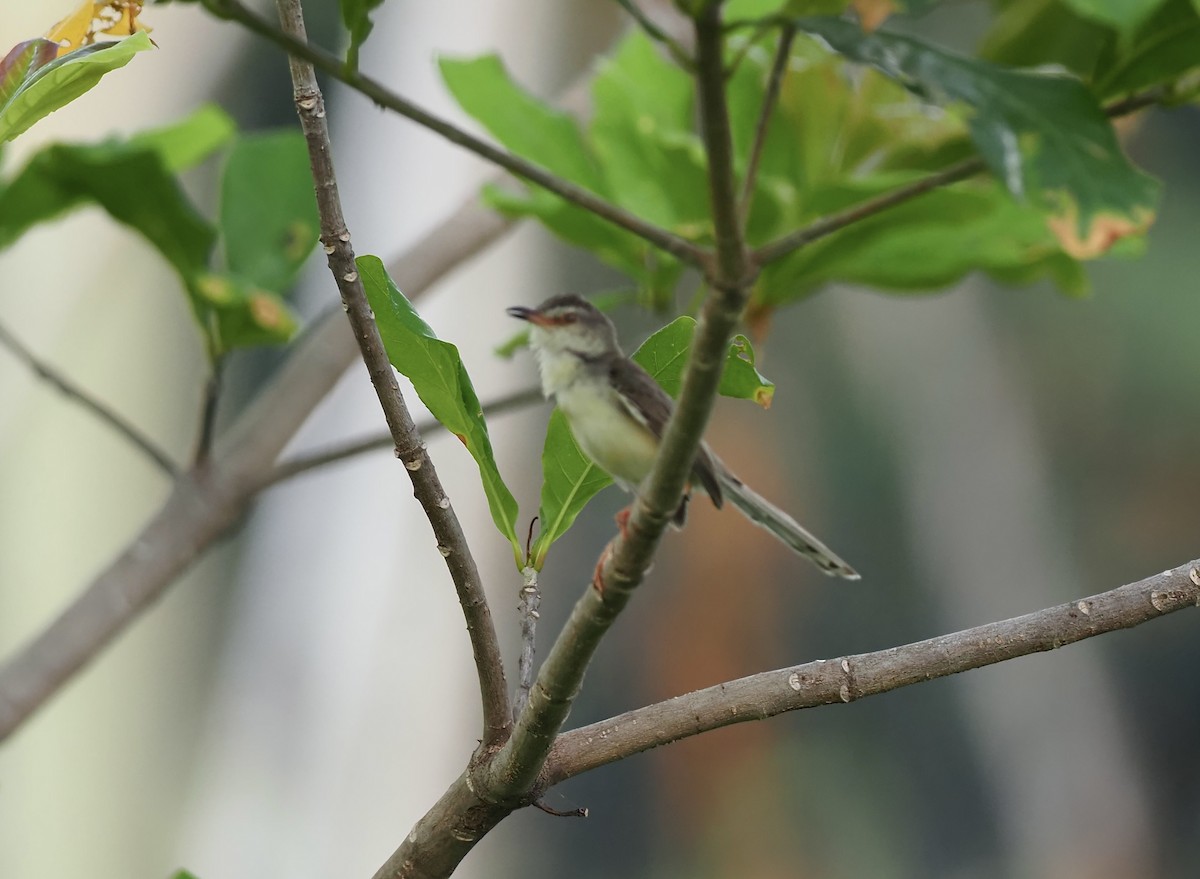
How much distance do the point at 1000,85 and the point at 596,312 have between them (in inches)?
12.4

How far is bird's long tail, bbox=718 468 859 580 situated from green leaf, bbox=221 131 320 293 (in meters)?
0.42

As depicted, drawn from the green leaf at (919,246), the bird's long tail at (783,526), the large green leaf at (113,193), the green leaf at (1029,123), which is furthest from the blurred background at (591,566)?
the green leaf at (1029,123)

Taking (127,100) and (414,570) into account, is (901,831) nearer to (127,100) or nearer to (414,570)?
(414,570)

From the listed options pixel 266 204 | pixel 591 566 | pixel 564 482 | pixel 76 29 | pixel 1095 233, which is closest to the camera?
pixel 76 29

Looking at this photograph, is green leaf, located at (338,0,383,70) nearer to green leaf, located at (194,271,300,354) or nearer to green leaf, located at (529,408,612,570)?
green leaf, located at (529,408,612,570)

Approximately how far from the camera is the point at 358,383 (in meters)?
1.63

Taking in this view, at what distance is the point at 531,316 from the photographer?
0.66m

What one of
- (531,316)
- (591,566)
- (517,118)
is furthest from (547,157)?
(591,566)

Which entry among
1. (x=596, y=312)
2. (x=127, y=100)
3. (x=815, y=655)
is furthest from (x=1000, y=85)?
(x=127, y=100)

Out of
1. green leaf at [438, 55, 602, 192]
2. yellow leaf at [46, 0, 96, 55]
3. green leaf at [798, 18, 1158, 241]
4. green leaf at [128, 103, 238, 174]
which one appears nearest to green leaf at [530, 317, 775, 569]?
green leaf at [798, 18, 1158, 241]

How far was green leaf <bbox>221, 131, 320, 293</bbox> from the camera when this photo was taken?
0.86 metres

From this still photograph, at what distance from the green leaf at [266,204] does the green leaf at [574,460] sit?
42 centimetres

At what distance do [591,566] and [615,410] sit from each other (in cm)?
104

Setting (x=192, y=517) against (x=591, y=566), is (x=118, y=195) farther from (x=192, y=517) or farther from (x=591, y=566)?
(x=591, y=566)
